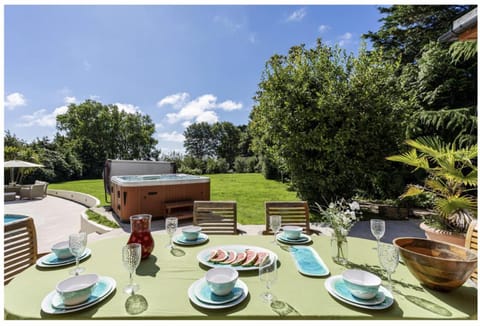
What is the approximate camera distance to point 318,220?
18.0ft

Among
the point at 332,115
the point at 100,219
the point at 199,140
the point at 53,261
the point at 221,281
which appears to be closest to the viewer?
the point at 221,281

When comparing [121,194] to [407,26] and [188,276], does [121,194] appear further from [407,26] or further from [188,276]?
[407,26]

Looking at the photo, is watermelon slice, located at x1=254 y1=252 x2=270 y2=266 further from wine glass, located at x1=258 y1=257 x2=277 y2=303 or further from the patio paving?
the patio paving

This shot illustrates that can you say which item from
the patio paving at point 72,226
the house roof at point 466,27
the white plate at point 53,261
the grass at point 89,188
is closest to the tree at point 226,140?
the grass at point 89,188

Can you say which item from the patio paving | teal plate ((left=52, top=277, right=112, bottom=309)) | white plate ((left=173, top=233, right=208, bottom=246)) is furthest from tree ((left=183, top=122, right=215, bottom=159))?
teal plate ((left=52, top=277, right=112, bottom=309))

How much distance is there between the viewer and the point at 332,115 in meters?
4.91

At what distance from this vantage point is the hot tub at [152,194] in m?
5.16

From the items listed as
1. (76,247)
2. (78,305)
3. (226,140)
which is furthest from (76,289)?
(226,140)

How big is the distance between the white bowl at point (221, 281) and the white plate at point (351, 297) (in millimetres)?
521

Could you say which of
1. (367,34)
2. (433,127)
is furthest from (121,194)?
(367,34)

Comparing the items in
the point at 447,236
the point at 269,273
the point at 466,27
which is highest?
the point at 466,27

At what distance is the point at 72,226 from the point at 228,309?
656cm

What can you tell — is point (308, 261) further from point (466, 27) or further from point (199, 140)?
point (199, 140)
